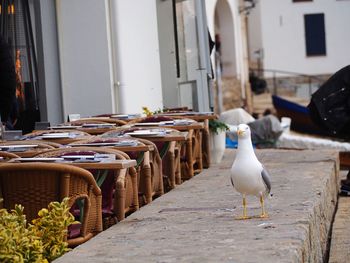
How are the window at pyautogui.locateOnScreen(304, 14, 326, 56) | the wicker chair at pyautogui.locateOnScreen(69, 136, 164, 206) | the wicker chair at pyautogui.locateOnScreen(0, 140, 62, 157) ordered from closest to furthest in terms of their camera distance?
the wicker chair at pyautogui.locateOnScreen(0, 140, 62, 157) < the wicker chair at pyautogui.locateOnScreen(69, 136, 164, 206) < the window at pyautogui.locateOnScreen(304, 14, 326, 56)

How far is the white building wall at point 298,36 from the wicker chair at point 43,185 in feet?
124

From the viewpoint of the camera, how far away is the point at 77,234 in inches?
265

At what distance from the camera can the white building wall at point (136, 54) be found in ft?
42.3

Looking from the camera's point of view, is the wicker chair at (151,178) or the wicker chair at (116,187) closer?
the wicker chair at (116,187)

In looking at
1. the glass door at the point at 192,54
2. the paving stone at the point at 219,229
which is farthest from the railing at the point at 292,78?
the paving stone at the point at 219,229

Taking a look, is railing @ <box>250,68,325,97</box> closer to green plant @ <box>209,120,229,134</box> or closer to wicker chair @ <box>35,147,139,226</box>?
green plant @ <box>209,120,229,134</box>

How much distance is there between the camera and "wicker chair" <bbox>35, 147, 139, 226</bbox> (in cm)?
732

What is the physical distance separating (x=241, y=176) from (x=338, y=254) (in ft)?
6.08

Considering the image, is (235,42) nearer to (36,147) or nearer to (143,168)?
(143,168)

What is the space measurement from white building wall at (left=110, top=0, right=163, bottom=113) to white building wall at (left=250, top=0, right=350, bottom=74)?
30137mm

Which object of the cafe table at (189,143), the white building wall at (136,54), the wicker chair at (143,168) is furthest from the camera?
the white building wall at (136,54)

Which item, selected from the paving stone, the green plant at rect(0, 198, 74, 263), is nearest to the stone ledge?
the paving stone

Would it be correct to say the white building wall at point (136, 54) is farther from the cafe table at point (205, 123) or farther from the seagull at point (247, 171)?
the seagull at point (247, 171)

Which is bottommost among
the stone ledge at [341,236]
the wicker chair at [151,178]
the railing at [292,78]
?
the stone ledge at [341,236]
